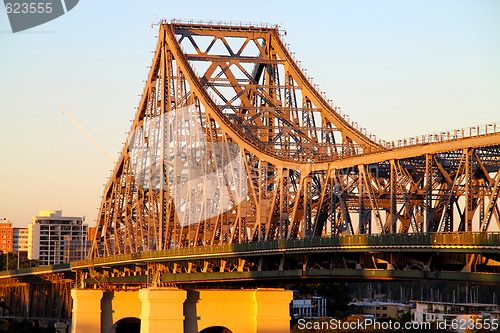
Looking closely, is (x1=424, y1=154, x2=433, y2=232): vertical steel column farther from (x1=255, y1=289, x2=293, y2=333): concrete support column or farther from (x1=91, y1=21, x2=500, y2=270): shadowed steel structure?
(x1=255, y1=289, x2=293, y2=333): concrete support column

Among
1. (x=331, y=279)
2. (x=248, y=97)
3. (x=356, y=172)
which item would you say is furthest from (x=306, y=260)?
(x=248, y=97)

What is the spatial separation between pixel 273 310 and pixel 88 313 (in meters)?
A: 37.4

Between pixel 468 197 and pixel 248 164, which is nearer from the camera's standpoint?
pixel 468 197

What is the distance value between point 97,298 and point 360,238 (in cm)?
7005

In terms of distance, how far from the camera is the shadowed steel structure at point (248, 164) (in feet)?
268

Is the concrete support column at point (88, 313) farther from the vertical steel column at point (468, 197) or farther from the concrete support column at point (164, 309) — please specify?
the vertical steel column at point (468, 197)

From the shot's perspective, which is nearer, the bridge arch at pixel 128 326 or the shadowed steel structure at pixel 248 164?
the shadowed steel structure at pixel 248 164

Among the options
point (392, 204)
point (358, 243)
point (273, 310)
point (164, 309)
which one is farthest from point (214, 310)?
point (392, 204)

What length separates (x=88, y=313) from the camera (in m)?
135

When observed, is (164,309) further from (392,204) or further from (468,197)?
(468,197)

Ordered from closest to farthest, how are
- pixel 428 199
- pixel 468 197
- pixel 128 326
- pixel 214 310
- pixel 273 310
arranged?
pixel 468 197
pixel 428 199
pixel 273 310
pixel 214 310
pixel 128 326

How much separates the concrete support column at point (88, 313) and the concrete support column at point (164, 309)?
2843cm

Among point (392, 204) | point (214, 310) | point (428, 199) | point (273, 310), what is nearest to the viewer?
point (428, 199)

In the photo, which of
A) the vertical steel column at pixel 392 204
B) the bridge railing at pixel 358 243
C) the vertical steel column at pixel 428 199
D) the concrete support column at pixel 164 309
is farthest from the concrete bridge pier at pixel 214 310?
the vertical steel column at pixel 428 199
